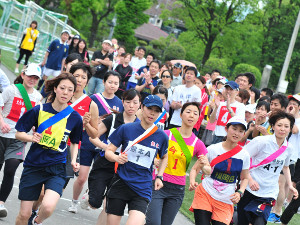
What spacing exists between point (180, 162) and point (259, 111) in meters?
3.26

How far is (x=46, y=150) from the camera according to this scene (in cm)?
599

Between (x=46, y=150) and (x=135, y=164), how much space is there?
1.01m

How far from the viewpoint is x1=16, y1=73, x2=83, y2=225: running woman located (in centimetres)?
593

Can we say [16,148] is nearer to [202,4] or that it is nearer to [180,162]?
[180,162]

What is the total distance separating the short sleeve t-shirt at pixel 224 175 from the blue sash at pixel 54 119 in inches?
77.2

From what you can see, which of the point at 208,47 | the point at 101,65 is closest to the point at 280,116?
the point at 101,65

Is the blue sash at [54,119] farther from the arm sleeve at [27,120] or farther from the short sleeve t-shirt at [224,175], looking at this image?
the short sleeve t-shirt at [224,175]

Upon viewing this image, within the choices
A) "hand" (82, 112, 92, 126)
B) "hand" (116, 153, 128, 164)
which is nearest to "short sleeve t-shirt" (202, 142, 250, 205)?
"hand" (116, 153, 128, 164)

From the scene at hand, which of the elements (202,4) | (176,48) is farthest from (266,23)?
(176,48)

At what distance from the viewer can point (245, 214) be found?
24.9ft

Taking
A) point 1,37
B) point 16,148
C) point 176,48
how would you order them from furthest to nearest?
point 176,48 < point 1,37 < point 16,148

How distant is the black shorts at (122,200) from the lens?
5.94 meters

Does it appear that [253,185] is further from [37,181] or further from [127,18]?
[127,18]

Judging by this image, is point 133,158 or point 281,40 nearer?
point 133,158
